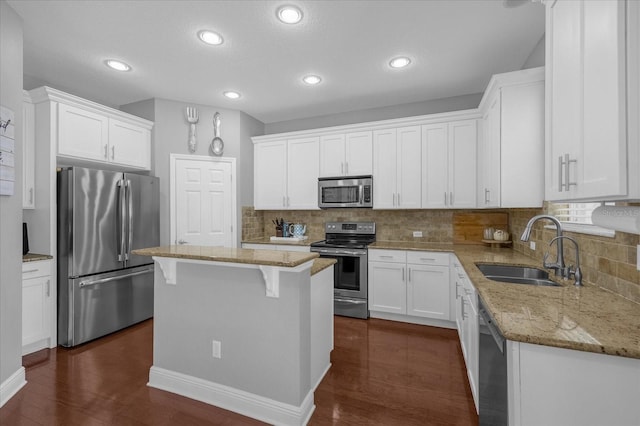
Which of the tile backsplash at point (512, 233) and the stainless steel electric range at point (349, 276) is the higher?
the tile backsplash at point (512, 233)

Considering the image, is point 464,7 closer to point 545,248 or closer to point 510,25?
point 510,25

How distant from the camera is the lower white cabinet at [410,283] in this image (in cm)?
328

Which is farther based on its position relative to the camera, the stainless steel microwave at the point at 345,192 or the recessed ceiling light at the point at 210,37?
the stainless steel microwave at the point at 345,192

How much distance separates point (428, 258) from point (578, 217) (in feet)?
5.05

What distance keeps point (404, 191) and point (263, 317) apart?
8.33ft

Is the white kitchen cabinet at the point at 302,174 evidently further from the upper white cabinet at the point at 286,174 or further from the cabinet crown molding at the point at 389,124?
the cabinet crown molding at the point at 389,124

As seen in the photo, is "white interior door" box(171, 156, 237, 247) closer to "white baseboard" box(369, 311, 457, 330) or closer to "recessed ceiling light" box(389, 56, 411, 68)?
"white baseboard" box(369, 311, 457, 330)

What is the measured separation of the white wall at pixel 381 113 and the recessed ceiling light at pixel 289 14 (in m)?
2.15

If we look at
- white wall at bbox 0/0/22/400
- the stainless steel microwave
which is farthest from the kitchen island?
the stainless steel microwave

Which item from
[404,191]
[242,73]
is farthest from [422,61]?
[242,73]

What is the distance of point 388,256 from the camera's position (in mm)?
3533

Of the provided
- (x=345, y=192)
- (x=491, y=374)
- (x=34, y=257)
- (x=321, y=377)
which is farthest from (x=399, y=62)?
(x=34, y=257)

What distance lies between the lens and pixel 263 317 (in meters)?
1.90

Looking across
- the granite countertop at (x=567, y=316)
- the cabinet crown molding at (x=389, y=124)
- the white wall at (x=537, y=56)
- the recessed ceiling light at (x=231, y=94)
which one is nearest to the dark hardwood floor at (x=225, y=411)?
the granite countertop at (x=567, y=316)
